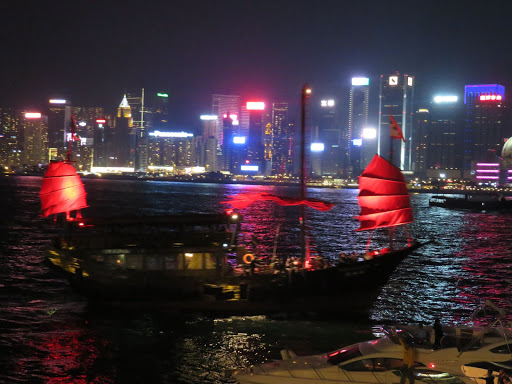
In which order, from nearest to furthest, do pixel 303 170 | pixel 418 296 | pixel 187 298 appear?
pixel 187 298 → pixel 303 170 → pixel 418 296

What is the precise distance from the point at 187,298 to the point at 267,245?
35.7 metres

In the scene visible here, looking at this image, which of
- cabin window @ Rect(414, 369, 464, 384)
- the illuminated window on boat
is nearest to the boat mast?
the illuminated window on boat

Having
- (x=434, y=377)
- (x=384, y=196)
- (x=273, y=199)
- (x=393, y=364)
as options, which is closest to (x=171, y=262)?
(x=273, y=199)

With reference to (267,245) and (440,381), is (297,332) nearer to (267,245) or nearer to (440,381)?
(440,381)

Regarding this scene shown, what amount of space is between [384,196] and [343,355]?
15907 mm

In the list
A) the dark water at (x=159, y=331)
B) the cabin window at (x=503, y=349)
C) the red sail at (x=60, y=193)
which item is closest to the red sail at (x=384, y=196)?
the dark water at (x=159, y=331)

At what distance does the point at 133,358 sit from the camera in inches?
858

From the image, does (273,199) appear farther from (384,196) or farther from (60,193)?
(60,193)

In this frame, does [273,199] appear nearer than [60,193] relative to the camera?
Yes

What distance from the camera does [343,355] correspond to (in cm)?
1499

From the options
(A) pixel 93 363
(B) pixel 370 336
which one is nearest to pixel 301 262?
(B) pixel 370 336

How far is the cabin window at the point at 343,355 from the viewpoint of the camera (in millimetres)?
14773

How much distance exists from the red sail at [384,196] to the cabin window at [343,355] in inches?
589

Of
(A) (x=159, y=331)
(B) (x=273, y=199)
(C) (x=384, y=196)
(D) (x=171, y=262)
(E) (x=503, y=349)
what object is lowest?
(A) (x=159, y=331)
